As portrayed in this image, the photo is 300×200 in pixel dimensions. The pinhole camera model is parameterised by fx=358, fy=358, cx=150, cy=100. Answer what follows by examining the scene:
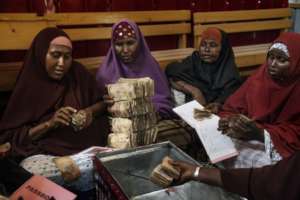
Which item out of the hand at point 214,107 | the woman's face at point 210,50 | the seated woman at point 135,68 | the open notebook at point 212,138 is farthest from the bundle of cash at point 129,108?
the woman's face at point 210,50

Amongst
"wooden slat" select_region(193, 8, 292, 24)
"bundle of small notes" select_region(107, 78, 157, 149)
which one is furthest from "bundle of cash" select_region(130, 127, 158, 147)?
"wooden slat" select_region(193, 8, 292, 24)

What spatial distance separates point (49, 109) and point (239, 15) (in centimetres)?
282

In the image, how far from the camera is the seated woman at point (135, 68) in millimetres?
2643

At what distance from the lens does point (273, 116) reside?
2283 mm

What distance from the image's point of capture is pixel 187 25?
3826 mm

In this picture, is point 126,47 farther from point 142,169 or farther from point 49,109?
point 142,169

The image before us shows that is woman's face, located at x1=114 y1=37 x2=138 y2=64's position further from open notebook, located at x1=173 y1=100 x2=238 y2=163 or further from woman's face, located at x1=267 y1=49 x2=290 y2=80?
woman's face, located at x1=267 y1=49 x2=290 y2=80

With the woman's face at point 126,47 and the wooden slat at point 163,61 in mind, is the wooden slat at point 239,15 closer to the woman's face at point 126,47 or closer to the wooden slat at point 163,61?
the wooden slat at point 163,61

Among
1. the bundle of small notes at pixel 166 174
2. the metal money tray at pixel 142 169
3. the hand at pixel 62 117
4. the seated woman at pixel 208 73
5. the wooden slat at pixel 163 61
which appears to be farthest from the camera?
the seated woman at pixel 208 73

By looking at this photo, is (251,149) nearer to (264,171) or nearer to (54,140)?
(264,171)

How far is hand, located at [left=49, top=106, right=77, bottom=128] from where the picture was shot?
6.72 feet

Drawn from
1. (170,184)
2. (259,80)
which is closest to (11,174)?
(170,184)

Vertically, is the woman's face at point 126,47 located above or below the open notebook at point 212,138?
above

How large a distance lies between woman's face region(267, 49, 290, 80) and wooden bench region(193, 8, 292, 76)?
1.45 meters
